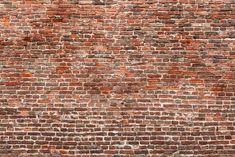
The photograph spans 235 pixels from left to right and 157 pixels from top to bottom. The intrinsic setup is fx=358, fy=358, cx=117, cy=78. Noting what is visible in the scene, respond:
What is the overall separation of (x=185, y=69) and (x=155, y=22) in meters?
1.04

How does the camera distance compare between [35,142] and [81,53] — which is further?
[81,53]

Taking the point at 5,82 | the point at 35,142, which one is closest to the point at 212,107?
Answer: the point at 35,142

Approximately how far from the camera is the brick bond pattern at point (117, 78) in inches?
235

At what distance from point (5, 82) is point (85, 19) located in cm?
184

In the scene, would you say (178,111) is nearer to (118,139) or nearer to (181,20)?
(118,139)

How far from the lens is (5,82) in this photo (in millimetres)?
6285

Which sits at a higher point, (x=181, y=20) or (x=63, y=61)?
(x=181, y=20)

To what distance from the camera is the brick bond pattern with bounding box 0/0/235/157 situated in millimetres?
5969

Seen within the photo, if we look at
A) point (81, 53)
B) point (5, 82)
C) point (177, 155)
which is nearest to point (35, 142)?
point (5, 82)

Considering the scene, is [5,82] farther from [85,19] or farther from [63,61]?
[85,19]

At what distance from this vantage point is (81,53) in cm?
645

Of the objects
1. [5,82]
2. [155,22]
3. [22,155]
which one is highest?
[155,22]

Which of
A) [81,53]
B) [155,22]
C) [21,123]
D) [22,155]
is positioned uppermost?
[155,22]

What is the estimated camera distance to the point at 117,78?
6.34 meters
